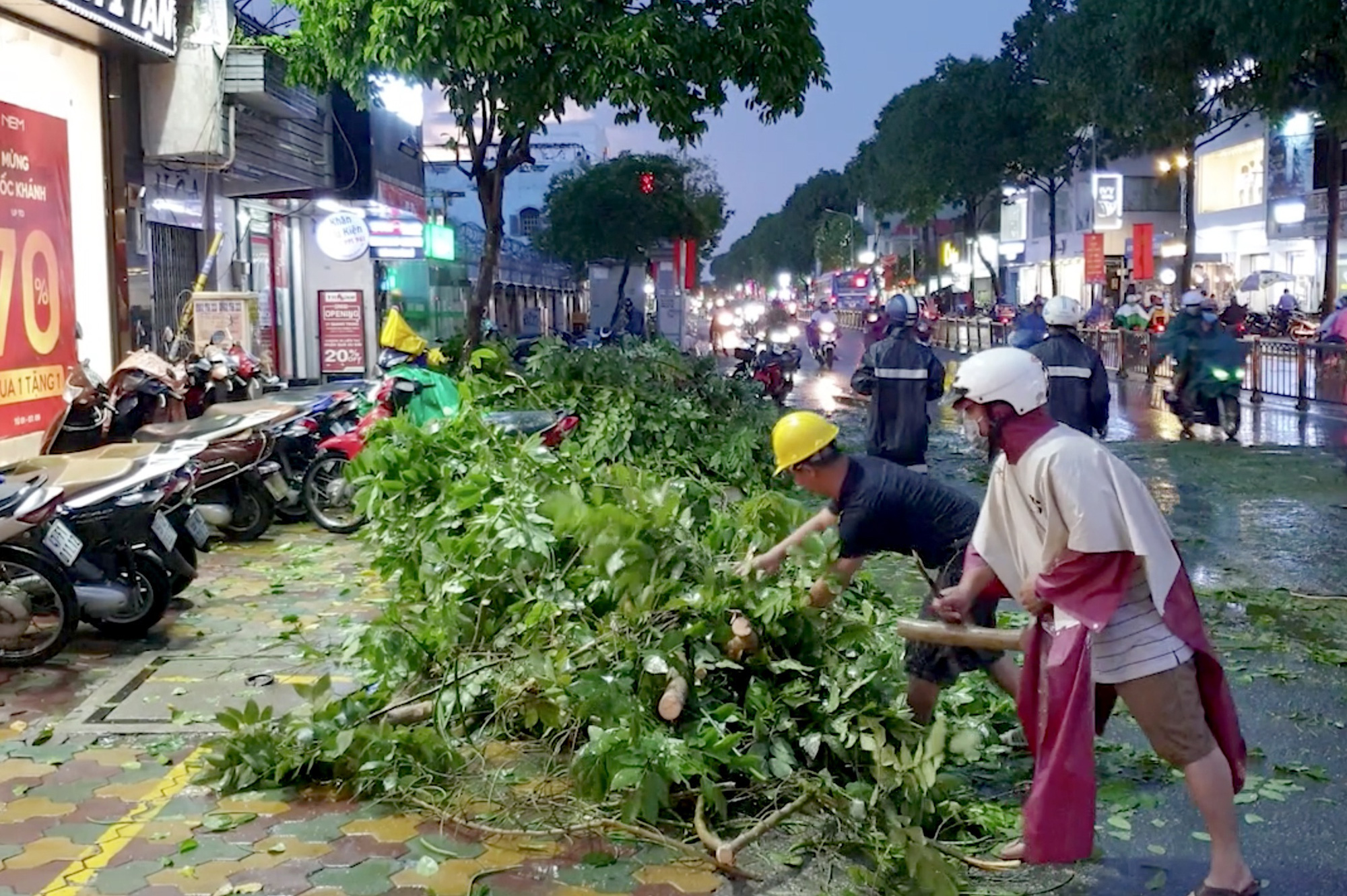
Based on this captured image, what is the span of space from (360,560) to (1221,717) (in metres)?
6.73

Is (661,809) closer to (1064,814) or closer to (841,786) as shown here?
(841,786)

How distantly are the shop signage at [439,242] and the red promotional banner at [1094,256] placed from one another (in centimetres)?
2223

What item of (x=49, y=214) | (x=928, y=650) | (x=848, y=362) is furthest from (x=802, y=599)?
(x=848, y=362)

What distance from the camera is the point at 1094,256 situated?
4572 cm

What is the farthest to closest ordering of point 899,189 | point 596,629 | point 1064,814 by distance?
point 899,189 < point 596,629 < point 1064,814

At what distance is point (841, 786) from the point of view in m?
4.98

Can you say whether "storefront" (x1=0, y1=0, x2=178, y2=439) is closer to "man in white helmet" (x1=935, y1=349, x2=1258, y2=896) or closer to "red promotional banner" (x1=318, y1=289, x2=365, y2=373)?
"red promotional banner" (x1=318, y1=289, x2=365, y2=373)

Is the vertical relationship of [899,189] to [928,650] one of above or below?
above

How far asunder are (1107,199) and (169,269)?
144ft

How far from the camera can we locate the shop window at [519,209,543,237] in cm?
6438

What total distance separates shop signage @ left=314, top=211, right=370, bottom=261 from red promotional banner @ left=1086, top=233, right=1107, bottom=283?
2991 cm

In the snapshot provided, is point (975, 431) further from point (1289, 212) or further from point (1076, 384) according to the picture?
point (1289, 212)

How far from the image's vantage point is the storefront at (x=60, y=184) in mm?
12305

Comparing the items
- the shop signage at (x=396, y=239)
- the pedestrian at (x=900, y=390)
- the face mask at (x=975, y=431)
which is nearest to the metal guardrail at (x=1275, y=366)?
the pedestrian at (x=900, y=390)
